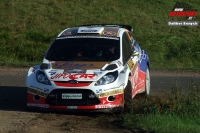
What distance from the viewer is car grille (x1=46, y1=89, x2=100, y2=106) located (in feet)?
32.4

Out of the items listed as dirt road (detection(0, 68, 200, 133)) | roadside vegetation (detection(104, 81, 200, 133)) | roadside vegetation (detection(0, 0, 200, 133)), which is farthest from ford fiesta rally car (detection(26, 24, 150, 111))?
roadside vegetation (detection(0, 0, 200, 133))

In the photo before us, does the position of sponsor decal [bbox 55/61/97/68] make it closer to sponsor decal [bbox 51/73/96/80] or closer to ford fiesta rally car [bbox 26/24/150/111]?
ford fiesta rally car [bbox 26/24/150/111]

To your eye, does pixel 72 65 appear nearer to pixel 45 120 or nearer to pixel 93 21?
pixel 45 120

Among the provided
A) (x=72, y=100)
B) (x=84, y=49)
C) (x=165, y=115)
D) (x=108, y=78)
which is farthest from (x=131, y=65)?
(x=165, y=115)

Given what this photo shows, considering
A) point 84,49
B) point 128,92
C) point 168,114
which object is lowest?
point 168,114

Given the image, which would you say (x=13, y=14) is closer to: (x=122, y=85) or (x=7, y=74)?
(x=7, y=74)

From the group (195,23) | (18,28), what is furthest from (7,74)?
(195,23)

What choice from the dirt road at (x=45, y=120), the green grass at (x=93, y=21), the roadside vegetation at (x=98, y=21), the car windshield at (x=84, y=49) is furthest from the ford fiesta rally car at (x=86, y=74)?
the green grass at (x=93, y=21)

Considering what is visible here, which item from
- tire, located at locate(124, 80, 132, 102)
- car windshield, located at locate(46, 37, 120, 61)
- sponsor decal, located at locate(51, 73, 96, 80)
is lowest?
tire, located at locate(124, 80, 132, 102)

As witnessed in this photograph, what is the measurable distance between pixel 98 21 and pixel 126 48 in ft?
53.7

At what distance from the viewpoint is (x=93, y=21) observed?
27.8 metres

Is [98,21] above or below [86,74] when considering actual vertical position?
below

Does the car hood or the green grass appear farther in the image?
the green grass

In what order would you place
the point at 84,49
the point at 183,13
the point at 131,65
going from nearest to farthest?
the point at 131,65, the point at 84,49, the point at 183,13
